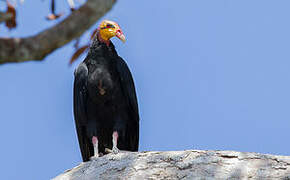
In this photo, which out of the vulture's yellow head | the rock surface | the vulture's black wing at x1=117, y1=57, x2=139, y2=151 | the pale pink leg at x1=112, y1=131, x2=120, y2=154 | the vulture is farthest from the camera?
the vulture's yellow head

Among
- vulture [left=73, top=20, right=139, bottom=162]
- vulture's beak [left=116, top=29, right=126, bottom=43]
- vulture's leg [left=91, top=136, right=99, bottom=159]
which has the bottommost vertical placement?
vulture's leg [left=91, top=136, right=99, bottom=159]

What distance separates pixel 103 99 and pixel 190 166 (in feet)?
5.92

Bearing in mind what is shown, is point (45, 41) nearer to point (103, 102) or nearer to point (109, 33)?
point (103, 102)

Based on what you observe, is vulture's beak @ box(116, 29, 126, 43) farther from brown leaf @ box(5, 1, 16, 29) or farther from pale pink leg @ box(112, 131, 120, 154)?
brown leaf @ box(5, 1, 16, 29)

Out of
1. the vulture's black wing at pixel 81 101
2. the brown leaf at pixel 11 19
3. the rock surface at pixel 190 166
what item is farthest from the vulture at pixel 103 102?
the brown leaf at pixel 11 19

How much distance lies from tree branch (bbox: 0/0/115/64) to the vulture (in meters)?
4.87

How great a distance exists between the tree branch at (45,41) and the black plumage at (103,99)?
Result: 194 inches

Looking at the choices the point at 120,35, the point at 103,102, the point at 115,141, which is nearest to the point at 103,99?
the point at 103,102

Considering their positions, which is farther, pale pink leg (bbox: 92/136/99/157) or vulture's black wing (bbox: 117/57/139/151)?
vulture's black wing (bbox: 117/57/139/151)

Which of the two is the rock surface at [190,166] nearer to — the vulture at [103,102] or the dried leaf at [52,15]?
the vulture at [103,102]

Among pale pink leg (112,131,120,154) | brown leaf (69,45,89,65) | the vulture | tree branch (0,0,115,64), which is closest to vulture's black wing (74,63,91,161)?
the vulture

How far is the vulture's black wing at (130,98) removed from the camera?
279 inches

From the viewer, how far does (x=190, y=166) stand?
562 cm

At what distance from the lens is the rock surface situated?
17.9 ft
